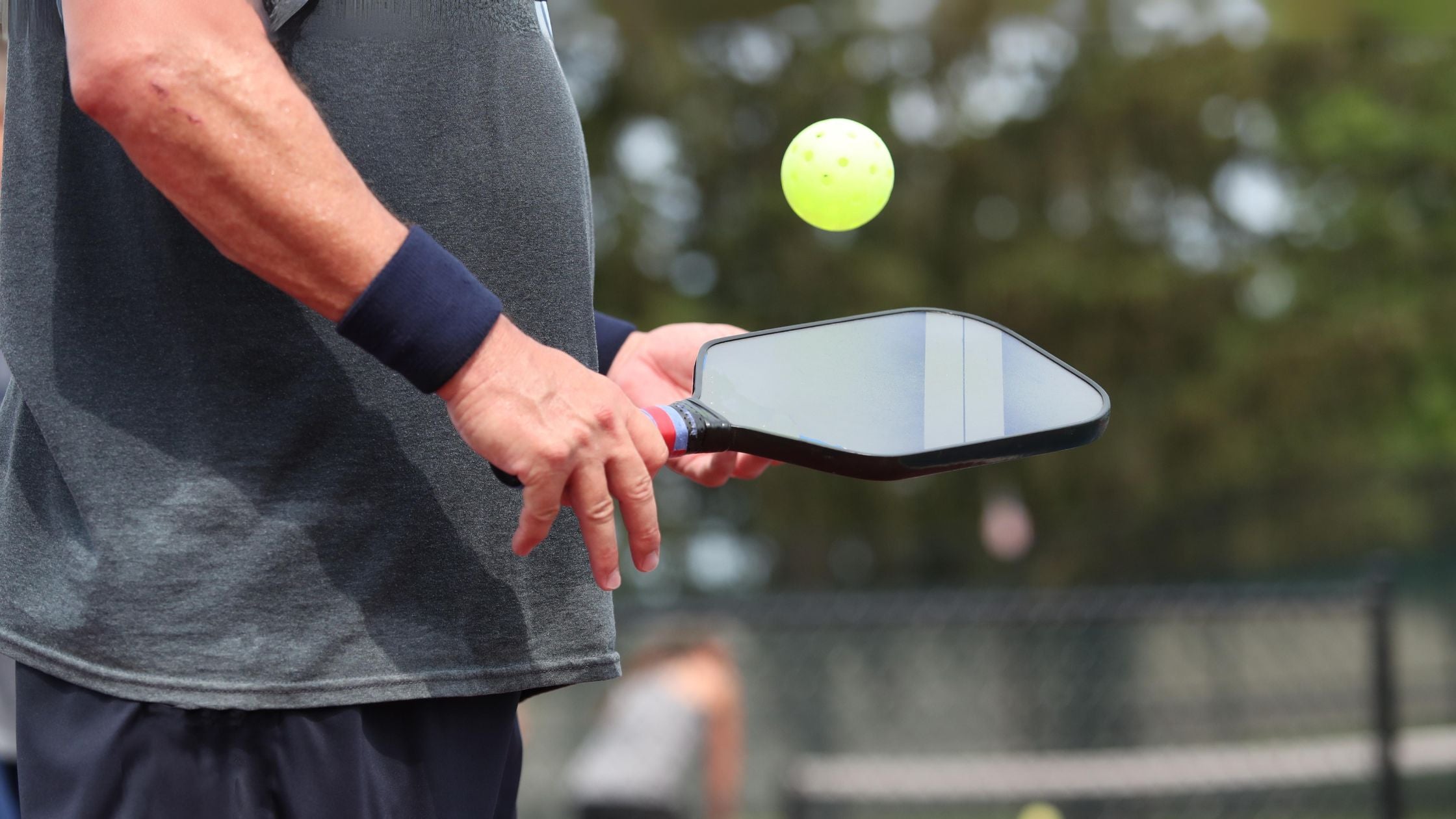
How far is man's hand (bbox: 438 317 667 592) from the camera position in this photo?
119cm

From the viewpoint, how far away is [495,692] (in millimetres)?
1377

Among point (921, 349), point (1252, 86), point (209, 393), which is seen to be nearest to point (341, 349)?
point (209, 393)

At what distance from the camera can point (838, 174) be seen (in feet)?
5.77

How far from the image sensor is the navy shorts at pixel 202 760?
4.19 feet

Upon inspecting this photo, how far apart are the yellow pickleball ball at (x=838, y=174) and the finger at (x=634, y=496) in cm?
63

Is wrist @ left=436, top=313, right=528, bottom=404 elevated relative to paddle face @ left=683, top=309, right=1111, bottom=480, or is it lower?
elevated

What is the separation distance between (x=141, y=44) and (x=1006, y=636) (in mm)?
7559

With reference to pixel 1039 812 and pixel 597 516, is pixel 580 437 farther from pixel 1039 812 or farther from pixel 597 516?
pixel 1039 812

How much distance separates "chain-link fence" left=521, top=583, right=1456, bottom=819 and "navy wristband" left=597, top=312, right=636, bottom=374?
14.0 feet

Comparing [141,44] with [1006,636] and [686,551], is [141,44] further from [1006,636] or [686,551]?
[686,551]

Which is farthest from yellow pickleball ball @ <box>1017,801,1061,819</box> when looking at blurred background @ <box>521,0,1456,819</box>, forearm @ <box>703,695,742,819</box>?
blurred background @ <box>521,0,1456,819</box>

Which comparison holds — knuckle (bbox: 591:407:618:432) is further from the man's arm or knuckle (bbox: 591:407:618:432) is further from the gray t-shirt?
the gray t-shirt

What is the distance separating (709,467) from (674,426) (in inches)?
15.1

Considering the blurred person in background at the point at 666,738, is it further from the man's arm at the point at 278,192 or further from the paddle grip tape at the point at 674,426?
the man's arm at the point at 278,192
